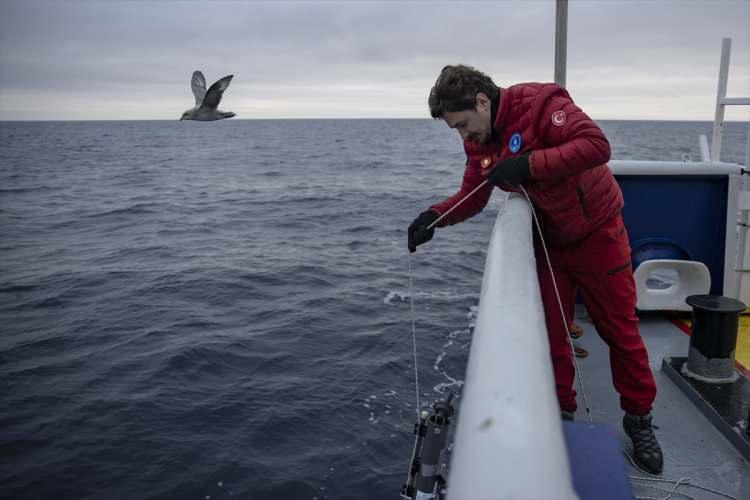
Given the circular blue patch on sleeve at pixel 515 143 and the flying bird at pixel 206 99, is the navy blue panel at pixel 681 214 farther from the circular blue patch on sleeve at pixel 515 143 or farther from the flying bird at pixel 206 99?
the flying bird at pixel 206 99

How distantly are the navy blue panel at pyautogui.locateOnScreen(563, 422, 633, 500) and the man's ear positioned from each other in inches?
49.5

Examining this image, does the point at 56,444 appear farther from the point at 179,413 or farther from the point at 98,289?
the point at 98,289

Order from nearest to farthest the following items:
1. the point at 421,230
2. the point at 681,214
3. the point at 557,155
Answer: the point at 557,155 < the point at 421,230 < the point at 681,214

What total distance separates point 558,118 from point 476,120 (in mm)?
317

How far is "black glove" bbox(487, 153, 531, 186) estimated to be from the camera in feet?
7.59

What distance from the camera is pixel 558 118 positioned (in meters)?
2.41

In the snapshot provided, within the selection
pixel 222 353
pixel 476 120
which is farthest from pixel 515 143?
pixel 222 353

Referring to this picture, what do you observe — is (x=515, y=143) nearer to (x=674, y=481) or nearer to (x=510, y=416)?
(x=674, y=481)

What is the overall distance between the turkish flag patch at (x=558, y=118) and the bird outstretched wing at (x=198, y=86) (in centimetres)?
1560

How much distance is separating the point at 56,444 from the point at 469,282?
7.86 m

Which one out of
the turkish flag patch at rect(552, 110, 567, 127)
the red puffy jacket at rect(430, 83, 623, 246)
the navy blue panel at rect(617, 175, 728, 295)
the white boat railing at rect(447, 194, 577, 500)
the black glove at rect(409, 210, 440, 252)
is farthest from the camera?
the navy blue panel at rect(617, 175, 728, 295)

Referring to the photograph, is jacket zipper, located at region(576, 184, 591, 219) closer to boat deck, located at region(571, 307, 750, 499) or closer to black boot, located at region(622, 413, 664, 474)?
black boot, located at region(622, 413, 664, 474)

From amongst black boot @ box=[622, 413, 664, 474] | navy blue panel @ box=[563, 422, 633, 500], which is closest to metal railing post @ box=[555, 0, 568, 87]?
A: black boot @ box=[622, 413, 664, 474]

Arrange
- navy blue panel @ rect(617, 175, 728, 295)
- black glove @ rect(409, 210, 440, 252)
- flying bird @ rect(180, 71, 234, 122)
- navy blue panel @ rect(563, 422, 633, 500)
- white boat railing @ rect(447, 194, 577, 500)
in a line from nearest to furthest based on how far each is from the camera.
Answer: white boat railing @ rect(447, 194, 577, 500)
navy blue panel @ rect(563, 422, 633, 500)
black glove @ rect(409, 210, 440, 252)
navy blue panel @ rect(617, 175, 728, 295)
flying bird @ rect(180, 71, 234, 122)
